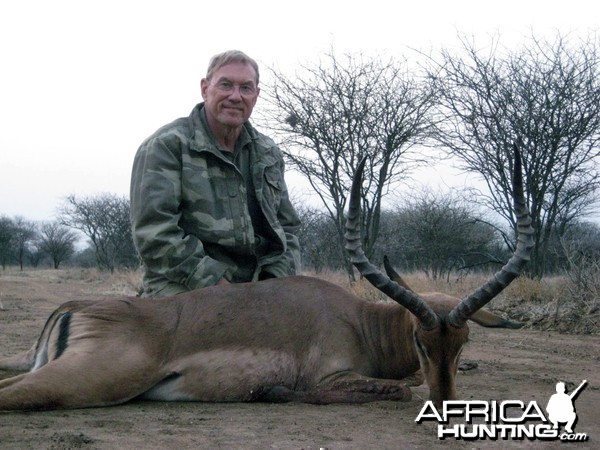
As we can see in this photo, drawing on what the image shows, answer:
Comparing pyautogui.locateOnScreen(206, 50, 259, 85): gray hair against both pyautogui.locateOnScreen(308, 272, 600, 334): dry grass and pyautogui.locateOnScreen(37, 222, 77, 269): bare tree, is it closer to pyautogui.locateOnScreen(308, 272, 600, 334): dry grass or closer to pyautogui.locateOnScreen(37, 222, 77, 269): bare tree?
Result: pyautogui.locateOnScreen(308, 272, 600, 334): dry grass

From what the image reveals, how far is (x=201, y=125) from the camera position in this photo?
6102 mm

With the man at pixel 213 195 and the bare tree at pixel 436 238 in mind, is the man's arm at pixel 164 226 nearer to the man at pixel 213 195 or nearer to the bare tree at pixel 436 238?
the man at pixel 213 195

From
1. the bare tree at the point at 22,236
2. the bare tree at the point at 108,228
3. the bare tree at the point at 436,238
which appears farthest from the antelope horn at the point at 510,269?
the bare tree at the point at 22,236

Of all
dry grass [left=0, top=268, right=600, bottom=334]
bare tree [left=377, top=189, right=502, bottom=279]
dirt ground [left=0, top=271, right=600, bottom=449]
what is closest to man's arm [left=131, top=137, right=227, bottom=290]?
dirt ground [left=0, top=271, right=600, bottom=449]

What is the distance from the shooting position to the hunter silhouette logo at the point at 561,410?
13.5ft

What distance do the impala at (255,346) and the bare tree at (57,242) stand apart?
70989mm

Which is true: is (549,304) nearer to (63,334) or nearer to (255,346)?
(255,346)

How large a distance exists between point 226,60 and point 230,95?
33 centimetres

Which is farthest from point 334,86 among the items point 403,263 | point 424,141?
point 403,263

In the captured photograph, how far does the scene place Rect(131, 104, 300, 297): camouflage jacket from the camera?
5578 mm

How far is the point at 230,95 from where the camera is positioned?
6.10 m

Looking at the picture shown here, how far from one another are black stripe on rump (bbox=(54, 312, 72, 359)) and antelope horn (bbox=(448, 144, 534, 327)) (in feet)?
7.80

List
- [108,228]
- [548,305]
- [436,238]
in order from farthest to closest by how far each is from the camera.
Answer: [108,228] < [436,238] < [548,305]

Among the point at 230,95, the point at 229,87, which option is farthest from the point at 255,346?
the point at 229,87
